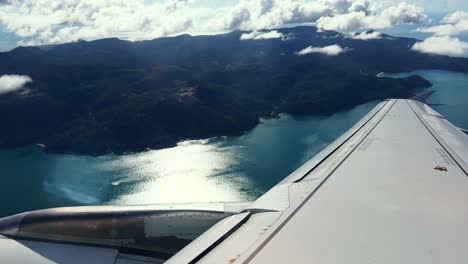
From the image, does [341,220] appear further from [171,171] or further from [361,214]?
[171,171]

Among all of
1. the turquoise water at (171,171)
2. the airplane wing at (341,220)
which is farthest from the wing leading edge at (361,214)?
the turquoise water at (171,171)

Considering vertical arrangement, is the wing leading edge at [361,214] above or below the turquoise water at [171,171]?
above

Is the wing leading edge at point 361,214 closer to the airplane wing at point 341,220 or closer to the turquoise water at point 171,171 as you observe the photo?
the airplane wing at point 341,220

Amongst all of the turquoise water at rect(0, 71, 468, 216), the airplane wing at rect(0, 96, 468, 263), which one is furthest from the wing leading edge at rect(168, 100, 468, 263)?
the turquoise water at rect(0, 71, 468, 216)

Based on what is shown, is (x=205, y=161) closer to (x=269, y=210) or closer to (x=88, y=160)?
(x=88, y=160)

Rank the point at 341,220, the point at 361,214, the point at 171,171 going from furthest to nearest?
the point at 171,171 → the point at 361,214 → the point at 341,220

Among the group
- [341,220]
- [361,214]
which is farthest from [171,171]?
[341,220]

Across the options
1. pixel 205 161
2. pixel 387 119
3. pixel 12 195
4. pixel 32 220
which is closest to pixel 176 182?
pixel 205 161

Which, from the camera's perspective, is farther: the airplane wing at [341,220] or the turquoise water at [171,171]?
the turquoise water at [171,171]
